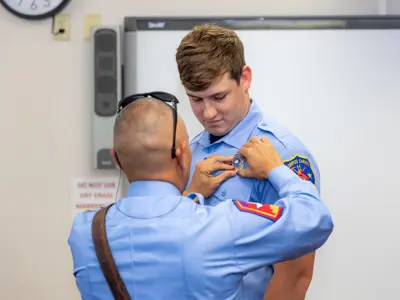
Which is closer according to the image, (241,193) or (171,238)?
(171,238)

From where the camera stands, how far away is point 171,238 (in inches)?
46.0

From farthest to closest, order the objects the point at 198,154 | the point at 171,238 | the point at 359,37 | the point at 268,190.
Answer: the point at 359,37 → the point at 198,154 → the point at 268,190 → the point at 171,238

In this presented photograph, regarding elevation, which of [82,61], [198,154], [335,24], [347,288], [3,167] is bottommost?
[347,288]

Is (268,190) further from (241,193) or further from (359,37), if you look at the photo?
(359,37)

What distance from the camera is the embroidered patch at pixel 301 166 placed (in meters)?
1.44

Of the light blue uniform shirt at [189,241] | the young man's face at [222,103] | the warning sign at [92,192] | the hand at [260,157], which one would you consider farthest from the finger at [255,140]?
the warning sign at [92,192]

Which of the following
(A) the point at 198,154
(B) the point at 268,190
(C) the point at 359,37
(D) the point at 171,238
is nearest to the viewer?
(D) the point at 171,238

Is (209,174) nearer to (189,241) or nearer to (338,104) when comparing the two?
(189,241)

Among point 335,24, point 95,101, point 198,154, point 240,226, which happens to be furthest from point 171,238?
point 335,24

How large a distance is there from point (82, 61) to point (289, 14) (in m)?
1.07

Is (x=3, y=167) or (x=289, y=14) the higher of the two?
(x=289, y=14)

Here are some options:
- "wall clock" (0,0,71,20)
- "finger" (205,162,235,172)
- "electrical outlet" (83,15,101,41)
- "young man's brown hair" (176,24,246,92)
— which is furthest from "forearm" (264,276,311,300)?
"wall clock" (0,0,71,20)

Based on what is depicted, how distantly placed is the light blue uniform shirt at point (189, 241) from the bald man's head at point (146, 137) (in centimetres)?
4

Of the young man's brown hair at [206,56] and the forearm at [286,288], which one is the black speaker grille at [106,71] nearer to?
the young man's brown hair at [206,56]
